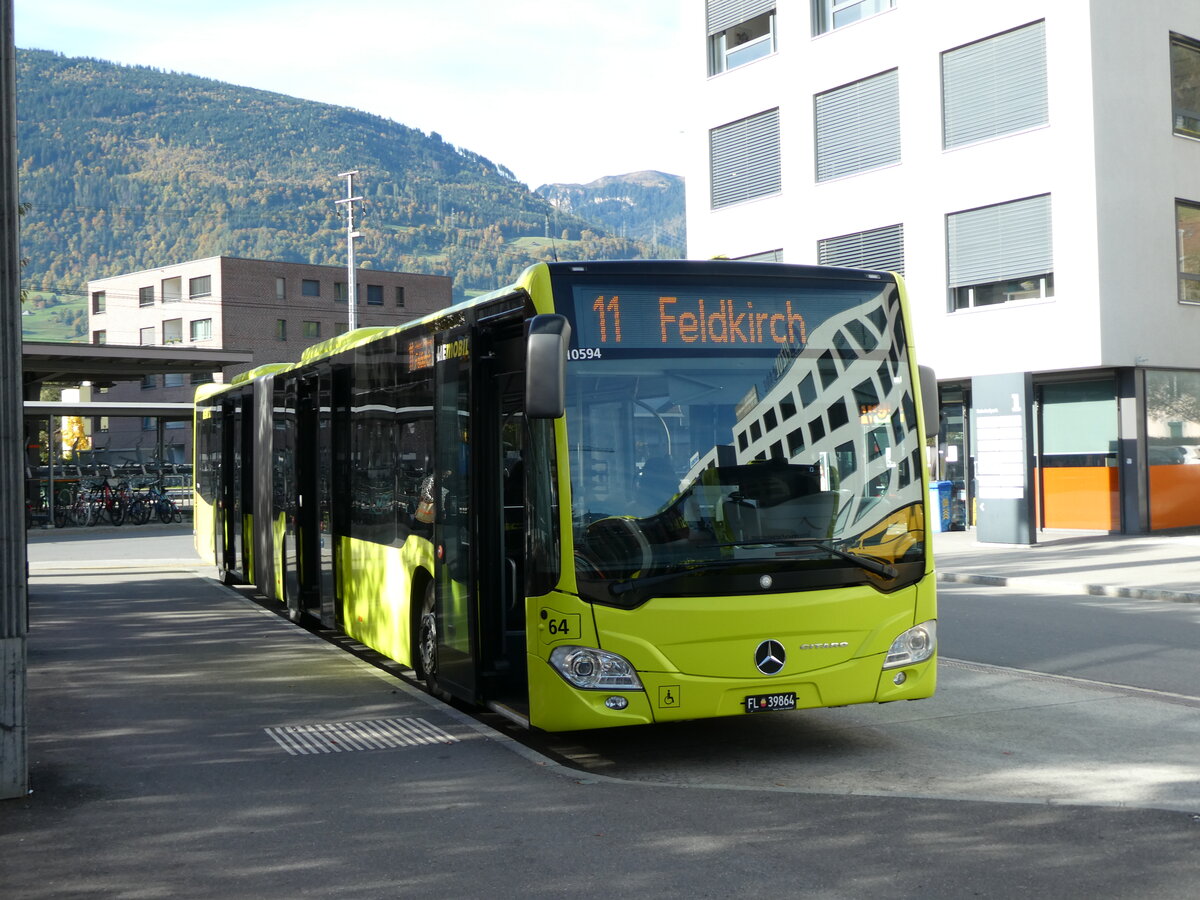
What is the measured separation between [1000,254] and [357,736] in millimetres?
20904

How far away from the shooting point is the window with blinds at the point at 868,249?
2888cm

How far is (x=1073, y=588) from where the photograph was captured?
1756cm

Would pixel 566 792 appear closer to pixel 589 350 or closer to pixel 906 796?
pixel 906 796

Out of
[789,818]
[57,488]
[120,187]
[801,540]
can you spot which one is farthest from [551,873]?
[120,187]

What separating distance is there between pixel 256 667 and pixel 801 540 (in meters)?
5.94

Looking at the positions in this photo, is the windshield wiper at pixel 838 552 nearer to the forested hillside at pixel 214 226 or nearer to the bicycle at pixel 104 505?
the bicycle at pixel 104 505

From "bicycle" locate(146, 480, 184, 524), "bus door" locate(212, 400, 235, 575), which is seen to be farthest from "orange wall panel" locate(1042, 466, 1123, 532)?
"bicycle" locate(146, 480, 184, 524)

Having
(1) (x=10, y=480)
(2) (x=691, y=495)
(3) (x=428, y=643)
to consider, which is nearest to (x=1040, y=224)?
(3) (x=428, y=643)

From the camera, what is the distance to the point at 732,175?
33.2 m

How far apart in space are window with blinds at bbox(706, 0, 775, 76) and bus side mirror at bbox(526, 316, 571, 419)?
1060 inches

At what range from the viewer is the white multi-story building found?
80.5ft

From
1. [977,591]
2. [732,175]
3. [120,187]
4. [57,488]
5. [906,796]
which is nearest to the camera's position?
[906,796]

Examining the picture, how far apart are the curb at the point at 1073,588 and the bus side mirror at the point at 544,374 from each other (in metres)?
11.4

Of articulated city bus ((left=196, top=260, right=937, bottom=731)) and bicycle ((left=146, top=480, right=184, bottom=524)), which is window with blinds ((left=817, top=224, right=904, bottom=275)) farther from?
articulated city bus ((left=196, top=260, right=937, bottom=731))
